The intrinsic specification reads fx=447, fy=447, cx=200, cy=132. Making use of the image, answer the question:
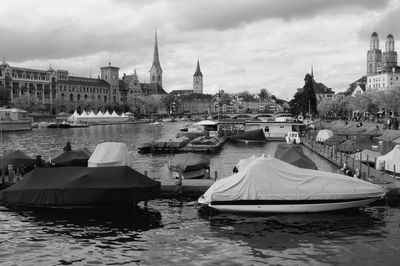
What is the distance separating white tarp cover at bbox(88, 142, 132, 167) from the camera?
112ft

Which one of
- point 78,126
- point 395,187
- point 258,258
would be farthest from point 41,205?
point 78,126

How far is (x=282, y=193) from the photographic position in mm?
26688

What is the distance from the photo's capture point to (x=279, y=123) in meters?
95.3

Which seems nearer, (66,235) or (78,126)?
(66,235)

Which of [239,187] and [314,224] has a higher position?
[239,187]

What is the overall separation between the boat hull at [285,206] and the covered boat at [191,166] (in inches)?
487

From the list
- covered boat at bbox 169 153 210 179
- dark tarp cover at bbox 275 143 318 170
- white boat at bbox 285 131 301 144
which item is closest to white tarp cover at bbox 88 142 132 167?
covered boat at bbox 169 153 210 179

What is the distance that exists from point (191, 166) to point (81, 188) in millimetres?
13876

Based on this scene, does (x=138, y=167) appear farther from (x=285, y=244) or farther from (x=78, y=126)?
(x=78, y=126)

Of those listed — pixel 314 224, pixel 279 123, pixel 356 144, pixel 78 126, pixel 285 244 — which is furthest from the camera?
pixel 78 126

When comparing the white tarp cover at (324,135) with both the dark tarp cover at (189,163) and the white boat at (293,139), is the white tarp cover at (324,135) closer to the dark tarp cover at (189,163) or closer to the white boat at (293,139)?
the white boat at (293,139)

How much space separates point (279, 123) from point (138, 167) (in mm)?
49949

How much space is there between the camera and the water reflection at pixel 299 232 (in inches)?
822

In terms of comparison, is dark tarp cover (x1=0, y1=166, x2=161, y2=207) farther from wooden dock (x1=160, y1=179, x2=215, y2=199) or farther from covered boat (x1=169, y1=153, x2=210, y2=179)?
covered boat (x1=169, y1=153, x2=210, y2=179)
